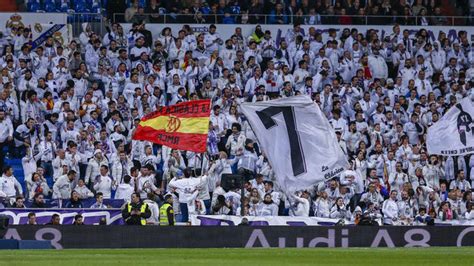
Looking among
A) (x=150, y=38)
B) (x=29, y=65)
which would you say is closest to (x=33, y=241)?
(x=29, y=65)

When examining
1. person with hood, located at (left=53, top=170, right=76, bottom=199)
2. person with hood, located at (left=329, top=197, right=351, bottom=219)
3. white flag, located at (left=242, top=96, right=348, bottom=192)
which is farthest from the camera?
person with hood, located at (left=329, top=197, right=351, bottom=219)

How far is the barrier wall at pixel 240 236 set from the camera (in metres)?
33.9

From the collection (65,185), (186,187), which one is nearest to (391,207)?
(186,187)

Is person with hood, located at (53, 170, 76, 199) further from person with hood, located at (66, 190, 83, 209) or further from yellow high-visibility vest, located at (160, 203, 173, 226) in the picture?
yellow high-visibility vest, located at (160, 203, 173, 226)

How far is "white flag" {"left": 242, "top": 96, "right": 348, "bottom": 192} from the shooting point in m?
35.4

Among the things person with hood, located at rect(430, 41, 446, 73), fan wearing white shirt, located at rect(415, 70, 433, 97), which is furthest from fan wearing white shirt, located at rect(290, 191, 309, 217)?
person with hood, located at rect(430, 41, 446, 73)

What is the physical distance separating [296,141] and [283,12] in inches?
570

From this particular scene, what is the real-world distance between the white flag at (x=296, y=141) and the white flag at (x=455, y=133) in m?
4.73

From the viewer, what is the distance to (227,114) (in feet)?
143

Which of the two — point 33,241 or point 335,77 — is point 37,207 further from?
point 335,77

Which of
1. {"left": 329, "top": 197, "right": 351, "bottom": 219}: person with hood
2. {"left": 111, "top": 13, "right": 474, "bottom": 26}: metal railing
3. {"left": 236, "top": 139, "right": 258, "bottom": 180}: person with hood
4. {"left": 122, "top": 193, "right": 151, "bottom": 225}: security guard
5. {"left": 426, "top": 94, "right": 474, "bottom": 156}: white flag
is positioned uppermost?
{"left": 111, "top": 13, "right": 474, "bottom": 26}: metal railing

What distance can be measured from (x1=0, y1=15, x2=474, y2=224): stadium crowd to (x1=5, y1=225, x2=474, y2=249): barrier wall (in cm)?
175

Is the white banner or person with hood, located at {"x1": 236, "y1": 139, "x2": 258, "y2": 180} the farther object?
person with hood, located at {"x1": 236, "y1": 139, "x2": 258, "y2": 180}

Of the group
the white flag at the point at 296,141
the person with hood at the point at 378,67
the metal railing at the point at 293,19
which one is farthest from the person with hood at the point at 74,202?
the person with hood at the point at 378,67
